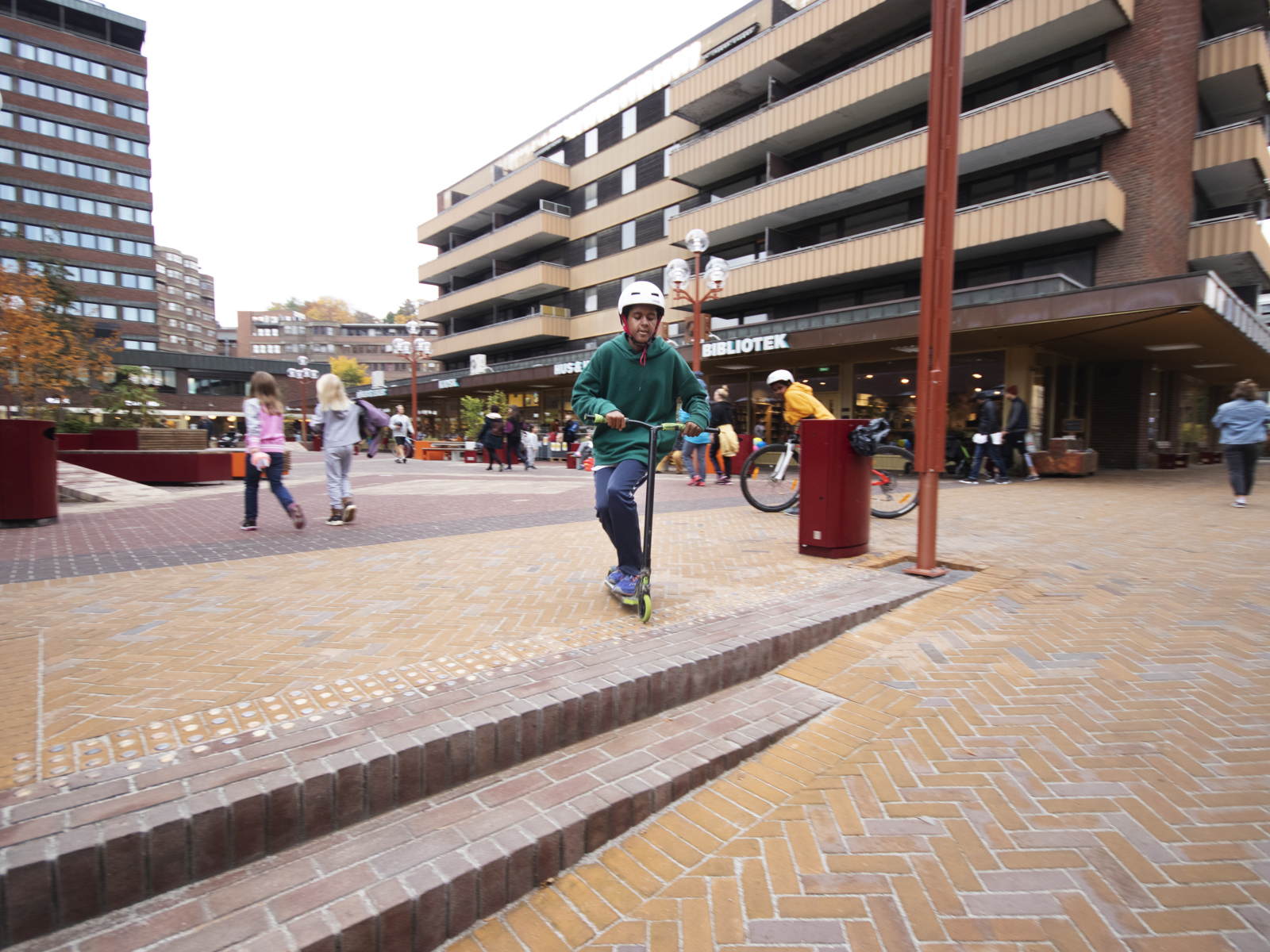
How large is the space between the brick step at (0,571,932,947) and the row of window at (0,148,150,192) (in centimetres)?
6952

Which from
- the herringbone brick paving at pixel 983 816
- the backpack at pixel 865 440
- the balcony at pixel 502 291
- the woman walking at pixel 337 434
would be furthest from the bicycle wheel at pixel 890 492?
the balcony at pixel 502 291

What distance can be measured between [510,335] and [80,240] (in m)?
42.0

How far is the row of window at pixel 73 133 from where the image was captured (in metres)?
46.8

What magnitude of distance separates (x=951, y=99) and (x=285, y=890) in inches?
235

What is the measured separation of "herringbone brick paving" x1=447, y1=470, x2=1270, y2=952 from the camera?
165cm

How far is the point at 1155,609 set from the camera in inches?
151

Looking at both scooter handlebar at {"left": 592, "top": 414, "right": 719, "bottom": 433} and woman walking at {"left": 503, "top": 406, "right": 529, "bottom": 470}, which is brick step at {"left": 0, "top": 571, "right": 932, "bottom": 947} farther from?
woman walking at {"left": 503, "top": 406, "right": 529, "bottom": 470}

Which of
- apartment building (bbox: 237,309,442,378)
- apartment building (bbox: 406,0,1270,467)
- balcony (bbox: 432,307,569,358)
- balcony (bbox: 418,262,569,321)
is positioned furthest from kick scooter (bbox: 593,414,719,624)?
apartment building (bbox: 237,309,442,378)

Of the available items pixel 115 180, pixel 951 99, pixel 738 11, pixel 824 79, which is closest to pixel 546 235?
pixel 738 11

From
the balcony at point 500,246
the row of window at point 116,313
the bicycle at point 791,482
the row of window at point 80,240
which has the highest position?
the row of window at point 80,240

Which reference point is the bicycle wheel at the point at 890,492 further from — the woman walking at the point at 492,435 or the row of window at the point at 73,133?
the row of window at the point at 73,133

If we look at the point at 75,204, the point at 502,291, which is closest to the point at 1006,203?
the point at 502,291

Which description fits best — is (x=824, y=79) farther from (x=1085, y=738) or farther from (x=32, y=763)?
(x=32, y=763)

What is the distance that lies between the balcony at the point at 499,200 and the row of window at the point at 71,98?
29.9 meters
